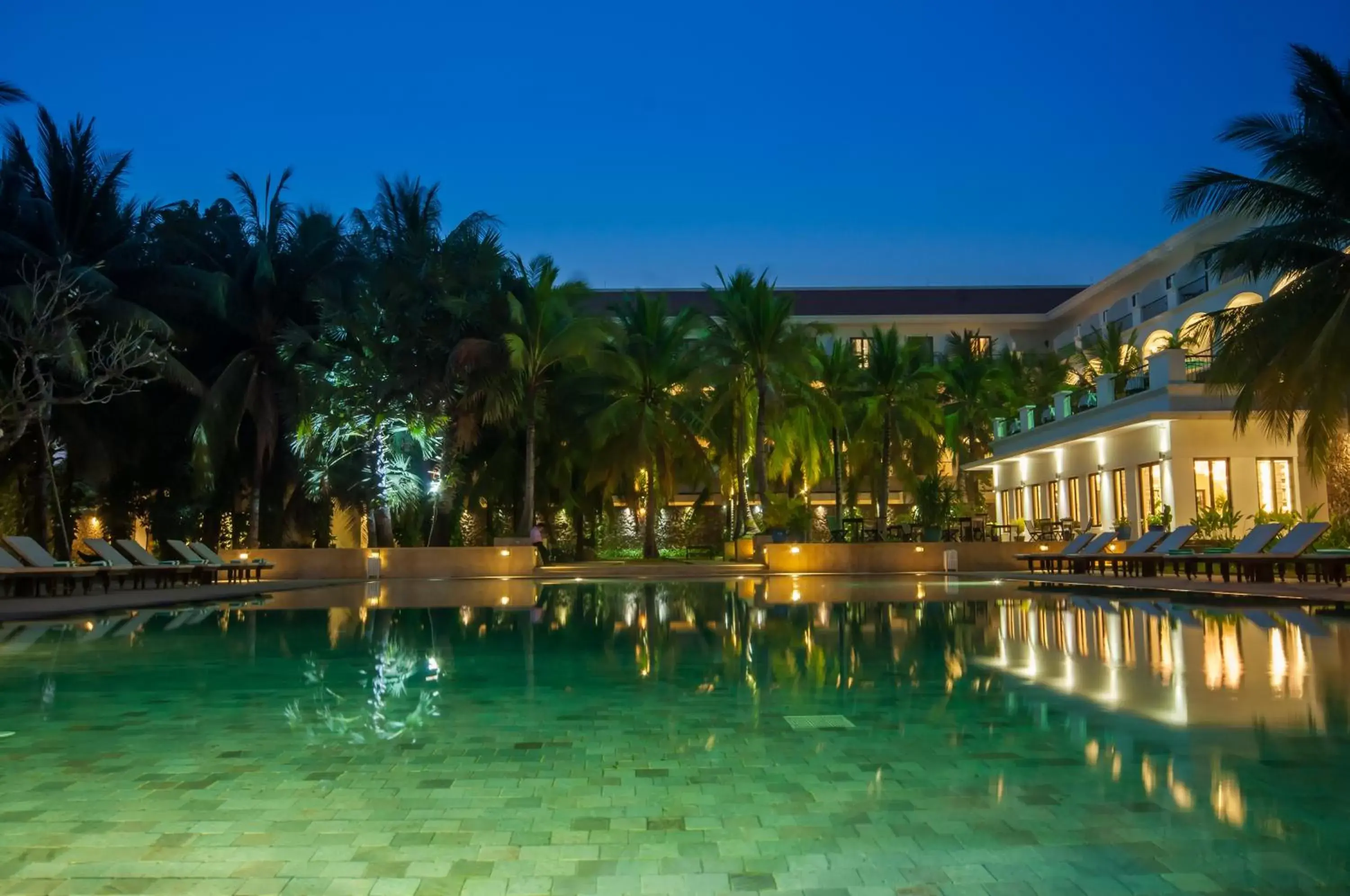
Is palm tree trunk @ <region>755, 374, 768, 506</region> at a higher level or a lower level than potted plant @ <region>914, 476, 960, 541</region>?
higher

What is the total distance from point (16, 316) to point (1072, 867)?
2558 centimetres

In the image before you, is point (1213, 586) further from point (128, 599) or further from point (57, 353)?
point (57, 353)

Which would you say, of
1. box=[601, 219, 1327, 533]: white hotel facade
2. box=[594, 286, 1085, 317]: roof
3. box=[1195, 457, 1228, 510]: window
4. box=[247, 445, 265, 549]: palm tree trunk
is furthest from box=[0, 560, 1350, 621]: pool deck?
box=[594, 286, 1085, 317]: roof

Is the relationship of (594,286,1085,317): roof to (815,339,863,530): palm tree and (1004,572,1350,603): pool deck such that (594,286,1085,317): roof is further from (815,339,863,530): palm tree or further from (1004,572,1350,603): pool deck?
(1004,572,1350,603): pool deck

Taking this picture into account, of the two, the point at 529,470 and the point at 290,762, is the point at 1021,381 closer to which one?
the point at 529,470

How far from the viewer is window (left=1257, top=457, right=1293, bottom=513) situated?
2395 centimetres

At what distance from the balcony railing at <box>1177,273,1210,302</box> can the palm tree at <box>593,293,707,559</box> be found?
1565 cm

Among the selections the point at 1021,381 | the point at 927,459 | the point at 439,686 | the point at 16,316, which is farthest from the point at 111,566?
the point at 1021,381

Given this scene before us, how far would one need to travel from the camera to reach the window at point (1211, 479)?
78.3 feet

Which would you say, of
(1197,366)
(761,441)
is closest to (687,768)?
(1197,366)

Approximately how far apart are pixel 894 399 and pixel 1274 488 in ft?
41.3

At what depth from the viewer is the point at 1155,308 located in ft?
122

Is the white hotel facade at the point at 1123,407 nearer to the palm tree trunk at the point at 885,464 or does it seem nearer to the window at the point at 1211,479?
the window at the point at 1211,479

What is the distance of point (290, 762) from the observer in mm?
4590
